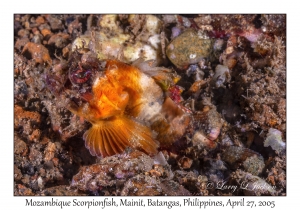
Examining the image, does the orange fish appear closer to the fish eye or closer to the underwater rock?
the fish eye

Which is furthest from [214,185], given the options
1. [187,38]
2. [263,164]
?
[187,38]

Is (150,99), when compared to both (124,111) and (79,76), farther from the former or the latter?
(79,76)

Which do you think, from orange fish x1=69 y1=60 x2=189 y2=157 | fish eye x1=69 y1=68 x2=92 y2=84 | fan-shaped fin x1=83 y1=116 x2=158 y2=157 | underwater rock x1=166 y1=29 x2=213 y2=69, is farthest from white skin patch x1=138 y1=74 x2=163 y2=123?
underwater rock x1=166 y1=29 x2=213 y2=69

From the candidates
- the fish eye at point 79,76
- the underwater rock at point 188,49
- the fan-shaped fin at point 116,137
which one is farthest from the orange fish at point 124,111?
the underwater rock at point 188,49

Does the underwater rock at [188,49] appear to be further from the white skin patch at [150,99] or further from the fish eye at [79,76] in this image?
the fish eye at [79,76]

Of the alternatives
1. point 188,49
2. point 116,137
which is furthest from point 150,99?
point 188,49
